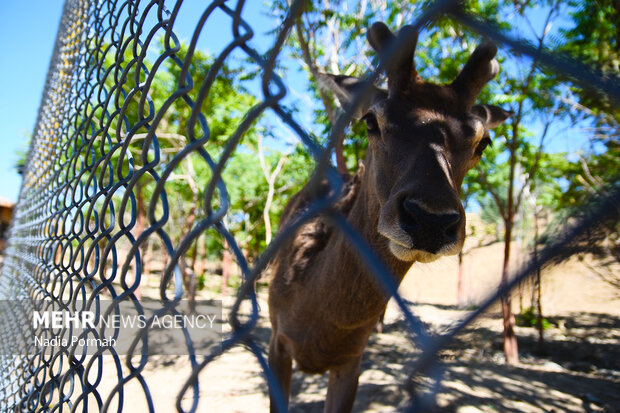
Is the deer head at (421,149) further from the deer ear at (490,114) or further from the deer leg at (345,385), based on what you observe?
the deer leg at (345,385)

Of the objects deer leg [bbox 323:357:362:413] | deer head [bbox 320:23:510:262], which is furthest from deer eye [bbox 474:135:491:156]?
deer leg [bbox 323:357:362:413]

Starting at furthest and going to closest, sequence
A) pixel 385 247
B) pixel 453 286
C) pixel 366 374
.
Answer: pixel 453 286 → pixel 366 374 → pixel 385 247

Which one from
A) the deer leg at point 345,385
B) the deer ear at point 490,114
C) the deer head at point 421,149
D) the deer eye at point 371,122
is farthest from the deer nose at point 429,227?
the deer leg at point 345,385

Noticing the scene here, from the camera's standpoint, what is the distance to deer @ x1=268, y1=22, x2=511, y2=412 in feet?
6.04

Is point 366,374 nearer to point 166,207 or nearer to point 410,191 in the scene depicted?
point 410,191

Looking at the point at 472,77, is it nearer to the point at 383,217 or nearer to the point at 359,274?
the point at 383,217

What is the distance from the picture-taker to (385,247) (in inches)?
90.7

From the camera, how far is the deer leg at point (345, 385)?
3442 millimetres

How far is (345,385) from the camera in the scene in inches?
136

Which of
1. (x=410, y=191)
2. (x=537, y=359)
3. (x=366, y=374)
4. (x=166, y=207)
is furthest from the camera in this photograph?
(x=537, y=359)

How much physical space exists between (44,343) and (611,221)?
110 inches

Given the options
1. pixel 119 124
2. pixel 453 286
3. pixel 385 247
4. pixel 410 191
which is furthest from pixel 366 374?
pixel 453 286

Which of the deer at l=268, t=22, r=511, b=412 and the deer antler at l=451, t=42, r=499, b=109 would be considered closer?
the deer at l=268, t=22, r=511, b=412

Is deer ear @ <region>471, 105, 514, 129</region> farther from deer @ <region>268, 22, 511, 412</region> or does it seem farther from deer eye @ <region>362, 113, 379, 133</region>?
deer eye @ <region>362, 113, 379, 133</region>
